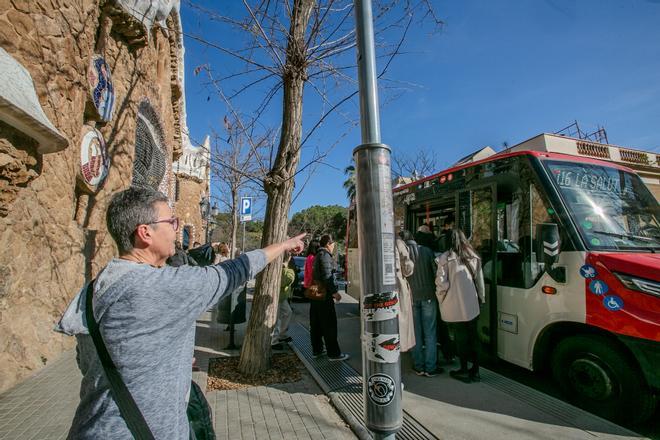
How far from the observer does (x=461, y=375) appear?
4547mm

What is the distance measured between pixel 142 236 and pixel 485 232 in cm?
471

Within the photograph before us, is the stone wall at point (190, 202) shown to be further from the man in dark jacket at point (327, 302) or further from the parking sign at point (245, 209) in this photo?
the man in dark jacket at point (327, 302)

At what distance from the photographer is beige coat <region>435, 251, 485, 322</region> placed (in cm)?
435

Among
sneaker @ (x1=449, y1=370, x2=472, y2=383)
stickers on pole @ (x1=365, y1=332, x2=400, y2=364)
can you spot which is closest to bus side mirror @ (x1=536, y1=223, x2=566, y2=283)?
sneaker @ (x1=449, y1=370, x2=472, y2=383)

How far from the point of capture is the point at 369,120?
2.34 m

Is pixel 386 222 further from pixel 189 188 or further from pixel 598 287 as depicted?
pixel 189 188

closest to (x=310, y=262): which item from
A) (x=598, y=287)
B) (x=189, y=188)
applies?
(x=598, y=287)

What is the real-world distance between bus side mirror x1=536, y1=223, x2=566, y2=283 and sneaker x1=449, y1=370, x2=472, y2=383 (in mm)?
1671

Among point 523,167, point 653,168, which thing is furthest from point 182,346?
point 653,168

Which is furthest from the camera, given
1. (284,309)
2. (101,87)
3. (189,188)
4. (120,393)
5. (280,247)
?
(189,188)

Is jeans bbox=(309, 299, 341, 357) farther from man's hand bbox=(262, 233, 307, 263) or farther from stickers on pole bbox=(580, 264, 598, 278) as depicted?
man's hand bbox=(262, 233, 307, 263)

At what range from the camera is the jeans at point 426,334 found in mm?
4738

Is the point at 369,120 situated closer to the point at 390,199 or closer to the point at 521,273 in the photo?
the point at 390,199

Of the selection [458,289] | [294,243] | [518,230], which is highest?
[518,230]
